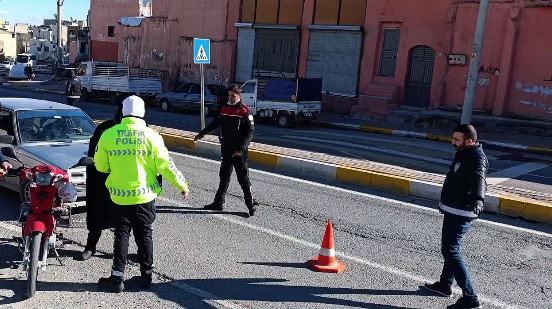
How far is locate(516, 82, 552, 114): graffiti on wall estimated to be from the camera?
2050cm

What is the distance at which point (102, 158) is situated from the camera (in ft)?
17.3

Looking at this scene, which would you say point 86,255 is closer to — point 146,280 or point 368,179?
point 146,280

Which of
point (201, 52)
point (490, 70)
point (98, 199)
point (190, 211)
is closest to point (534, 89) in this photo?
point (490, 70)

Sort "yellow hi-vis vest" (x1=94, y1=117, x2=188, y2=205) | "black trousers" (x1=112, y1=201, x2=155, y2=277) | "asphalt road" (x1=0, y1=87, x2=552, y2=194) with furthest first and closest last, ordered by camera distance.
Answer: "asphalt road" (x1=0, y1=87, x2=552, y2=194)
"black trousers" (x1=112, y1=201, x2=155, y2=277)
"yellow hi-vis vest" (x1=94, y1=117, x2=188, y2=205)

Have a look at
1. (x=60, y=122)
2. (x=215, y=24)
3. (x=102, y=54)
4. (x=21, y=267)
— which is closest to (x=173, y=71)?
(x=215, y=24)

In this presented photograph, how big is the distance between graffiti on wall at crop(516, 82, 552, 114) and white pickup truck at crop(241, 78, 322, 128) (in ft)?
23.9

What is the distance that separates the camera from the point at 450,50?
74.7 feet

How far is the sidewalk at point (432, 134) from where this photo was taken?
1809cm

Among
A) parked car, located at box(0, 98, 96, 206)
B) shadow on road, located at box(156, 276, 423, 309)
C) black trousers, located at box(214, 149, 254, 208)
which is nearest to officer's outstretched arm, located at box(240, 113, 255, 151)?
black trousers, located at box(214, 149, 254, 208)

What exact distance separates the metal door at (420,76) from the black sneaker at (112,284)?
20.1 m

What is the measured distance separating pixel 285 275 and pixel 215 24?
2767 centimetres

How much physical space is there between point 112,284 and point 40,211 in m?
0.92

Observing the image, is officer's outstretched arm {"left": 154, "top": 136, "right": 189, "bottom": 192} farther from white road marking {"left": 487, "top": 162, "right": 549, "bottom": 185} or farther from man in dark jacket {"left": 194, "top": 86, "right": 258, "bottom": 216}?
white road marking {"left": 487, "top": 162, "right": 549, "bottom": 185}

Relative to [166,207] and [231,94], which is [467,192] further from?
[166,207]
